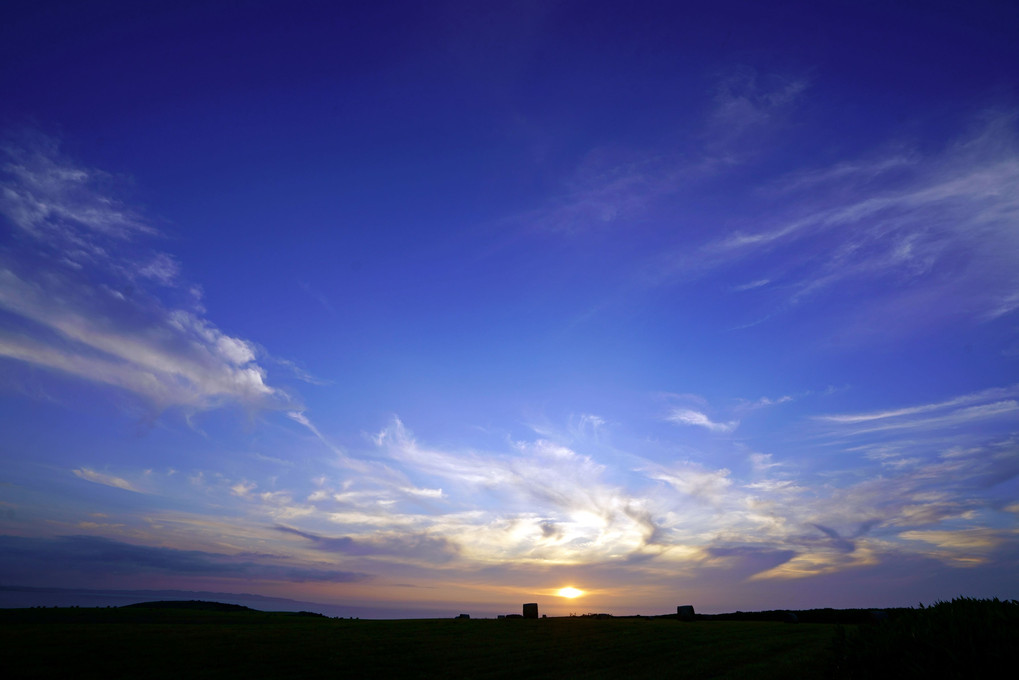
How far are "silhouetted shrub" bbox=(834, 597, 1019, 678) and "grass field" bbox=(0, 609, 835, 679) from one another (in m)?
13.1

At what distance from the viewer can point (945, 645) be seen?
13172 millimetres

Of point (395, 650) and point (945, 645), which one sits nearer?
point (945, 645)

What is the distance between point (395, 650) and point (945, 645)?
1329 inches

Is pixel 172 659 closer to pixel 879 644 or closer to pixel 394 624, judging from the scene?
pixel 394 624

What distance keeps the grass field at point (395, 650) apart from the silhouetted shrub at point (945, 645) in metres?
13.1

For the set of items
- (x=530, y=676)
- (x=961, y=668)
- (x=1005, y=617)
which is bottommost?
(x=530, y=676)

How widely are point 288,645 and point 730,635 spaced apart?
112ft

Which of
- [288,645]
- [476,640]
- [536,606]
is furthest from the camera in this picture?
[536,606]

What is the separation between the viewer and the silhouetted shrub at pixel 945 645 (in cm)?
1230

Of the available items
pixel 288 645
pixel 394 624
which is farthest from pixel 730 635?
pixel 288 645

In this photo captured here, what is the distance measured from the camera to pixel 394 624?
54.3 m

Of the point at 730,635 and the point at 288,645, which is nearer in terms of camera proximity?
the point at 288,645

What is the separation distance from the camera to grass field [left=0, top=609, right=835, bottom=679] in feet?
100.0

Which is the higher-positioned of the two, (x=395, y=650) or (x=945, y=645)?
(x=945, y=645)
